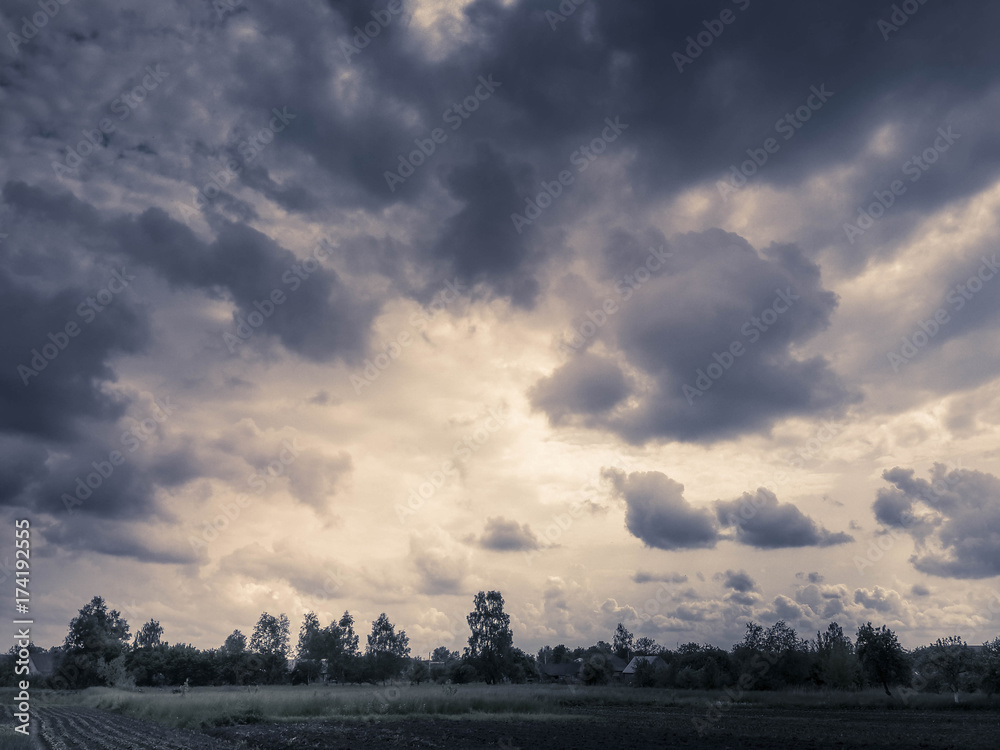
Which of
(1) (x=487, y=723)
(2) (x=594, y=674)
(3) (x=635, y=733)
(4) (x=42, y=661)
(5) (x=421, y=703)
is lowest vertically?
(2) (x=594, y=674)

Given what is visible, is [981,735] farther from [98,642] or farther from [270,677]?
[98,642]

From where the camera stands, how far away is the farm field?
104 ft

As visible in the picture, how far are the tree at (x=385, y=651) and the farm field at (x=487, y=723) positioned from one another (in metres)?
65.1

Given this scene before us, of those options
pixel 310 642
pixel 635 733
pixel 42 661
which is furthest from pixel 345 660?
pixel 635 733

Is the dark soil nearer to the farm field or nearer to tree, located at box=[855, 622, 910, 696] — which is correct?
the farm field

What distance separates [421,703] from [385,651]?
88993mm

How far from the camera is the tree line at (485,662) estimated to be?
83250 mm

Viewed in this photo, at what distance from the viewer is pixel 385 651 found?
136875 mm

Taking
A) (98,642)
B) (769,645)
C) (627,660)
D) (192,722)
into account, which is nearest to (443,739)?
(192,722)

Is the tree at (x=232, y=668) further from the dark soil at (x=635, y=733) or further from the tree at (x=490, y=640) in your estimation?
the dark soil at (x=635, y=733)

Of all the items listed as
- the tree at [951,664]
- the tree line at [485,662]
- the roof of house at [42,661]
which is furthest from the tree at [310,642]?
the tree at [951,664]

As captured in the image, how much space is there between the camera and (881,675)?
75.2 meters

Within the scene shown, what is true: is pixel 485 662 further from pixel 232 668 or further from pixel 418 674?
pixel 232 668

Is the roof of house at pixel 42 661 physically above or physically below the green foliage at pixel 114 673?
below
